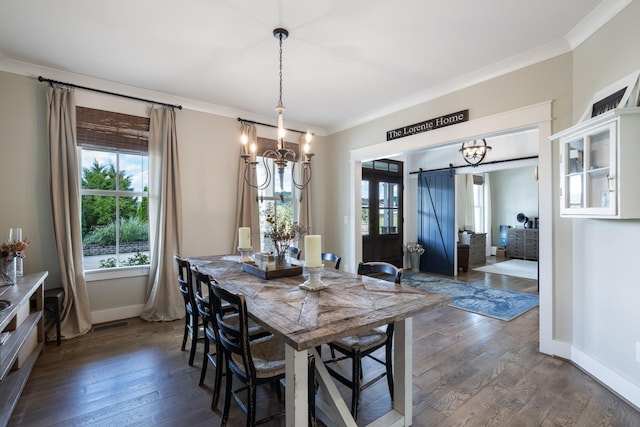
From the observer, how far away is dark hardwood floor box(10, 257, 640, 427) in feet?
6.41

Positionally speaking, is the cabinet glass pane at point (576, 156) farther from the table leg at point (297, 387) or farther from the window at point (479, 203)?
the window at point (479, 203)

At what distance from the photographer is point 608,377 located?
228cm

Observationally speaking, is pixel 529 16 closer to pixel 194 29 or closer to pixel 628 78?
pixel 628 78

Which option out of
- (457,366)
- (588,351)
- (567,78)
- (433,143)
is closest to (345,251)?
(433,143)

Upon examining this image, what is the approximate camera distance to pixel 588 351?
2496 millimetres

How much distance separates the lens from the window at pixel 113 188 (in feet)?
11.5

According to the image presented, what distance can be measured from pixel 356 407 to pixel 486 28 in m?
3.04

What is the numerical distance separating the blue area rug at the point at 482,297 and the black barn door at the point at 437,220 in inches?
23.3

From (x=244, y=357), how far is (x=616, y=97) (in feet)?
9.94

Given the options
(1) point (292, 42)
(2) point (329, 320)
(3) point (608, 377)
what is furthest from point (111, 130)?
(3) point (608, 377)

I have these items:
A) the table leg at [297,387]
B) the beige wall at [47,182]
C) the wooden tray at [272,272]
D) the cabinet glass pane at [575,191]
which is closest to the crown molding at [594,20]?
the cabinet glass pane at [575,191]

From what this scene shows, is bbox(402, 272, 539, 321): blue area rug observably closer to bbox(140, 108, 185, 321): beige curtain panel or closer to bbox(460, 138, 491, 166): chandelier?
bbox(460, 138, 491, 166): chandelier

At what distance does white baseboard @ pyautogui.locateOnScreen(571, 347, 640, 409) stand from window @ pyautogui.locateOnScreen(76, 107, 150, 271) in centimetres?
471

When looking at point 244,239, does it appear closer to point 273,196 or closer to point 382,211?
point 273,196
